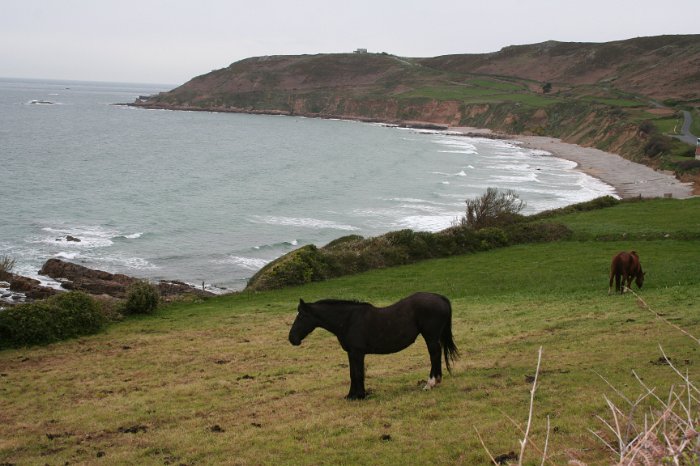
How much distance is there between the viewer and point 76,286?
4128cm

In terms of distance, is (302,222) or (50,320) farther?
(302,222)

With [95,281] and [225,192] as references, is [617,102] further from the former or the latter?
[95,281]

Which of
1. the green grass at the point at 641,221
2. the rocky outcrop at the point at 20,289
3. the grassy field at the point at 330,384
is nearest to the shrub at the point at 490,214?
the green grass at the point at 641,221

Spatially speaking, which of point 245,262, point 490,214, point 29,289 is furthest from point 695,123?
point 29,289

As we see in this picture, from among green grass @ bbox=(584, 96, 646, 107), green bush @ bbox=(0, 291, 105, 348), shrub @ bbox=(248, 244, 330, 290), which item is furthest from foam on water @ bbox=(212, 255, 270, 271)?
green grass @ bbox=(584, 96, 646, 107)

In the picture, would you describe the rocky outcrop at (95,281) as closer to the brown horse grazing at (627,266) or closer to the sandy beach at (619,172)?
the brown horse grazing at (627,266)

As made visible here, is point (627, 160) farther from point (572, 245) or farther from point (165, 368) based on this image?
point (165, 368)

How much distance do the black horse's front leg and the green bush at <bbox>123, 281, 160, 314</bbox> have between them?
1842cm

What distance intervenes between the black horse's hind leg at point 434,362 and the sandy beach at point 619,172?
56420 mm

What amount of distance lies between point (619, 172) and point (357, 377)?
9112 cm

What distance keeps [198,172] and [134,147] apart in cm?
3540

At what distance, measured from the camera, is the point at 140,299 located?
2997 cm

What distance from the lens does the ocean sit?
55.5 meters

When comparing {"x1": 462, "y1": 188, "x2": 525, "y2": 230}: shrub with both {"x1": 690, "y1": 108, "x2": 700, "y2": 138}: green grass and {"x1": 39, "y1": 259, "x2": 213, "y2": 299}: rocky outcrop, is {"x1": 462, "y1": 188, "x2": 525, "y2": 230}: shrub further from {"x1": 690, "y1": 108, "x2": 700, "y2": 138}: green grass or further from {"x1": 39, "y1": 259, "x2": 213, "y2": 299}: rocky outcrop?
{"x1": 690, "y1": 108, "x2": 700, "y2": 138}: green grass
